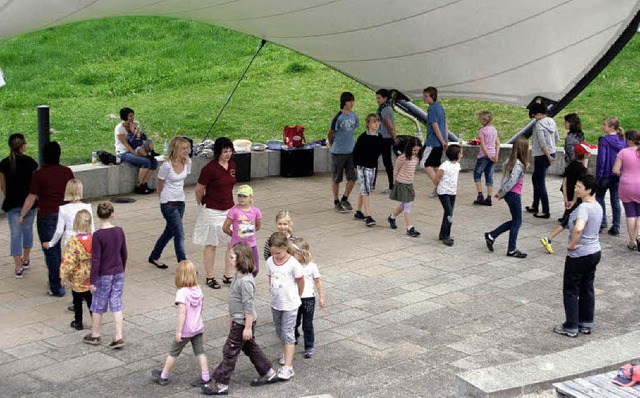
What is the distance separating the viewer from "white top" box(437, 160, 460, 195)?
12.0 metres

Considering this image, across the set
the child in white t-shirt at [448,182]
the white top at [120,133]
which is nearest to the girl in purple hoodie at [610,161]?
the child in white t-shirt at [448,182]

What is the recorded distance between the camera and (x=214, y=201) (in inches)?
399

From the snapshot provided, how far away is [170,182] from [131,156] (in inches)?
168

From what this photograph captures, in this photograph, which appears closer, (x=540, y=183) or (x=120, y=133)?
(x=540, y=183)

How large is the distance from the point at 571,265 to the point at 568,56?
18.8 feet

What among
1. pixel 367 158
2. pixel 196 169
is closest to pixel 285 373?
pixel 367 158

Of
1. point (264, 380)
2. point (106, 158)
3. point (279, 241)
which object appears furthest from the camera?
point (106, 158)

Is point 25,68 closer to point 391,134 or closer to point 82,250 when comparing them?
point 391,134

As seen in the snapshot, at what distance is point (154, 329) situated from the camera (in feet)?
29.0

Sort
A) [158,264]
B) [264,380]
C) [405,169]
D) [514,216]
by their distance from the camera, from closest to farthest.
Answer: [264,380], [158,264], [514,216], [405,169]

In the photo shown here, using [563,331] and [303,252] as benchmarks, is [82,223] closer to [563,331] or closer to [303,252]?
[303,252]

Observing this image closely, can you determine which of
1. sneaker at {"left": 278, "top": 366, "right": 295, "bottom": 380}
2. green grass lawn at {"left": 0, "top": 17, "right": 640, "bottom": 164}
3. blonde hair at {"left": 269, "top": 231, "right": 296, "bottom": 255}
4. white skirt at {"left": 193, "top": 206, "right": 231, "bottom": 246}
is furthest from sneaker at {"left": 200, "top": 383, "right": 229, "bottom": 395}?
green grass lawn at {"left": 0, "top": 17, "right": 640, "bottom": 164}

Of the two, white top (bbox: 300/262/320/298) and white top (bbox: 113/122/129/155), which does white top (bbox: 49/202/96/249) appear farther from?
white top (bbox: 113/122/129/155)

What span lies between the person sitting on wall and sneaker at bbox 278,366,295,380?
23.2ft
